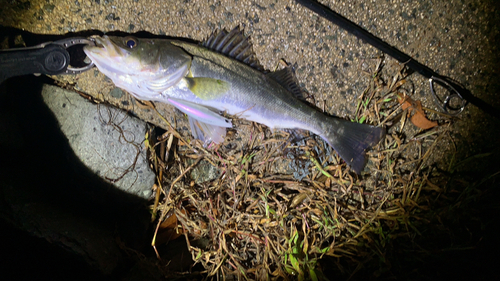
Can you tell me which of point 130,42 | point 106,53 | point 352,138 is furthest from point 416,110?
point 106,53

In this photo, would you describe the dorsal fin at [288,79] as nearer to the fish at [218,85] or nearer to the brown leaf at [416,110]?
the fish at [218,85]

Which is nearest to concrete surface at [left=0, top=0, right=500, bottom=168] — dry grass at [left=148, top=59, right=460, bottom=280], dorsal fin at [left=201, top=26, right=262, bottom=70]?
dorsal fin at [left=201, top=26, right=262, bottom=70]

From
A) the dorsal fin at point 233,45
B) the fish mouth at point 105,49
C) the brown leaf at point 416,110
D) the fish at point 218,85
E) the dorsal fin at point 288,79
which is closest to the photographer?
the fish mouth at point 105,49

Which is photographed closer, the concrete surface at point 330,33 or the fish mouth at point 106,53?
the fish mouth at point 106,53

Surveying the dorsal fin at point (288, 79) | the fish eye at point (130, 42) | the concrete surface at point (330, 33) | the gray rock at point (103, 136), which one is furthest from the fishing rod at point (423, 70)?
the gray rock at point (103, 136)

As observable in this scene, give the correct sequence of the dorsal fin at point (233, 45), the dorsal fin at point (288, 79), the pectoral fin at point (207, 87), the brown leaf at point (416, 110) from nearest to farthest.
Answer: the pectoral fin at point (207, 87) < the dorsal fin at point (233, 45) < the dorsal fin at point (288, 79) < the brown leaf at point (416, 110)
